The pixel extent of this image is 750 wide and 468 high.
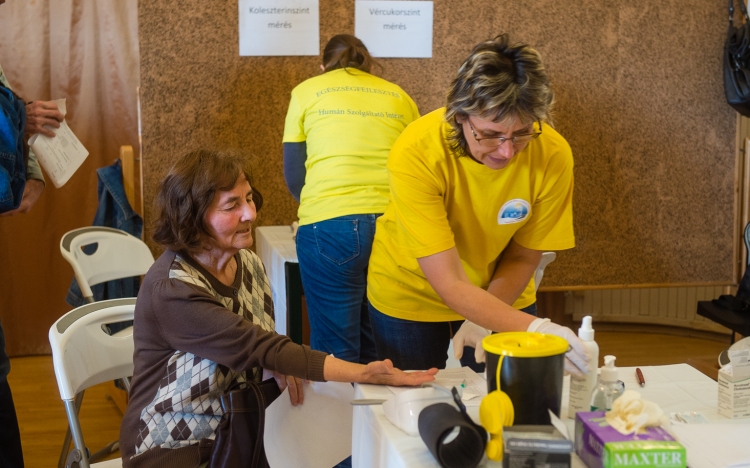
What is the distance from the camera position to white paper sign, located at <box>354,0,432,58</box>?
293 cm

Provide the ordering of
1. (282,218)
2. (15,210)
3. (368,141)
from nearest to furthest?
(15,210), (368,141), (282,218)

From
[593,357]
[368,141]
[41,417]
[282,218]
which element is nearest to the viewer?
[593,357]

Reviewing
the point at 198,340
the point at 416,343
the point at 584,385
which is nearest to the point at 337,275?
the point at 416,343

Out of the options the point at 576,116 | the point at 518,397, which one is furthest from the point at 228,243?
the point at 576,116

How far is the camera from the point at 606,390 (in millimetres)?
1064

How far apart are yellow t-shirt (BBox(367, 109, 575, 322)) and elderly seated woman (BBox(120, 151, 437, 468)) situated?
0.98 ft

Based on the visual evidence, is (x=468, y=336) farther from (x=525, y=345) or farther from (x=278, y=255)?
(x=278, y=255)

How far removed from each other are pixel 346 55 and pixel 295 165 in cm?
39

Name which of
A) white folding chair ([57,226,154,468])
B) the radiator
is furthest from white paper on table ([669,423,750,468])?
the radiator

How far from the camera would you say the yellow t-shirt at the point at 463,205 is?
4.55 ft

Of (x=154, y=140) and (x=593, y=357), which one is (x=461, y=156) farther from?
(x=154, y=140)

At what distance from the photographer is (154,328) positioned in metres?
1.32

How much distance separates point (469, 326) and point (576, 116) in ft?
6.51

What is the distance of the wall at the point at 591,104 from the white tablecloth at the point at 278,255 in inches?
5.5
